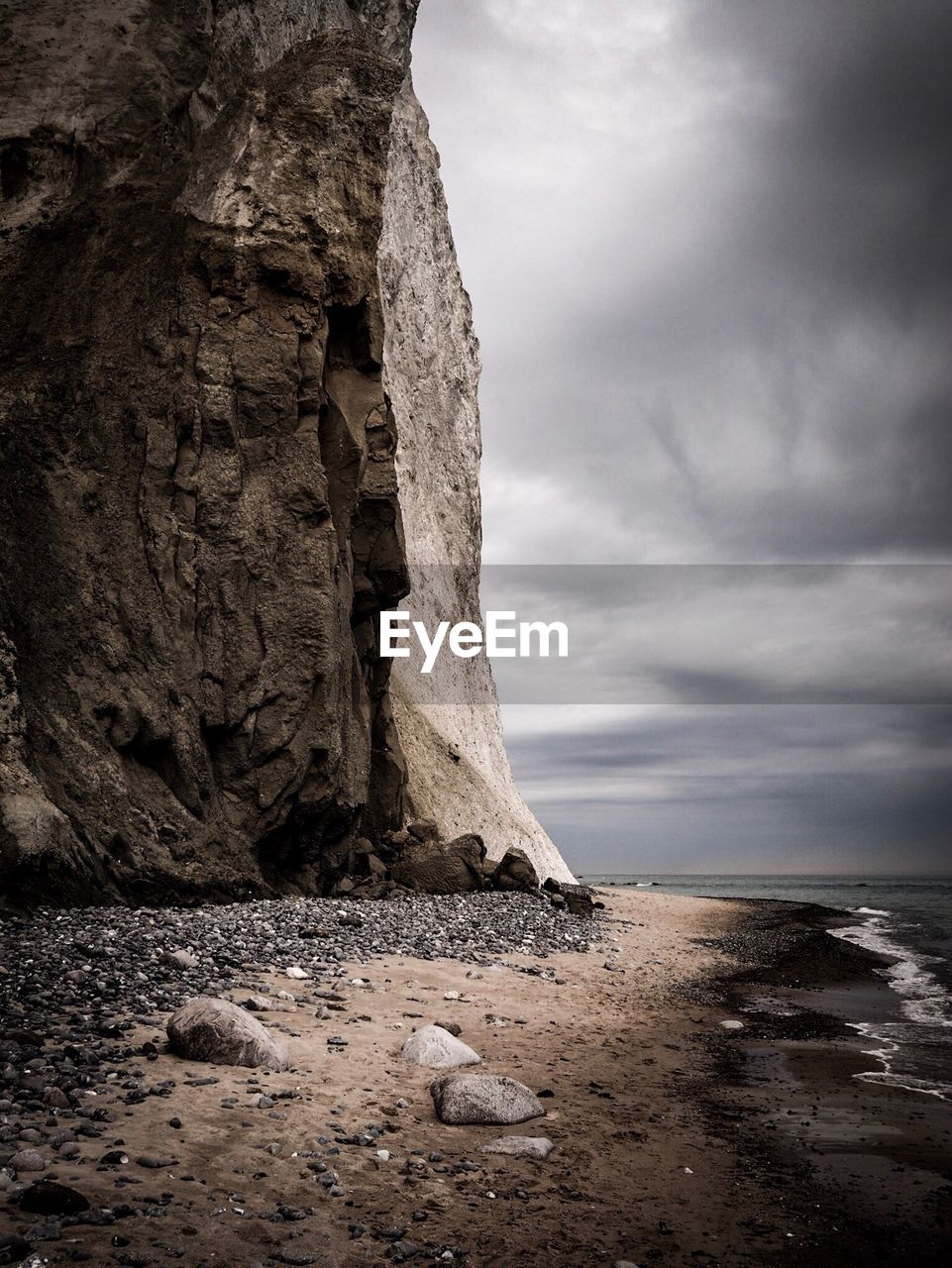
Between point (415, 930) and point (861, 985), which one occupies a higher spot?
point (415, 930)

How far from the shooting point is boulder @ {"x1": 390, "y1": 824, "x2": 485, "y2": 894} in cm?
2025

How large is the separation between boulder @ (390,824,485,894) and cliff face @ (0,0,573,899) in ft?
4.32

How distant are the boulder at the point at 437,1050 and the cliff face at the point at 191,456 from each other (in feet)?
20.6

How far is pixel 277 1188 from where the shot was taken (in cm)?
492

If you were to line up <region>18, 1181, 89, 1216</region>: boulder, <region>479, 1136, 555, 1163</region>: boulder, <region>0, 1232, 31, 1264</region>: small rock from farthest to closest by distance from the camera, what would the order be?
<region>479, 1136, 555, 1163</region>: boulder, <region>18, 1181, 89, 1216</region>: boulder, <region>0, 1232, 31, 1264</region>: small rock

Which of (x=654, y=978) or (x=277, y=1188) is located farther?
(x=654, y=978)

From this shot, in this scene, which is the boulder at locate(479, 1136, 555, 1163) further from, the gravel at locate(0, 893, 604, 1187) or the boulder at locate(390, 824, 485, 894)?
the boulder at locate(390, 824, 485, 894)

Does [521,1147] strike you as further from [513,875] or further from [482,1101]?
[513,875]

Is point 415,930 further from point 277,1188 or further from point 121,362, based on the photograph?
point 121,362

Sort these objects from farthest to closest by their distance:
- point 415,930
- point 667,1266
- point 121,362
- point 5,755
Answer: point 121,362 → point 415,930 → point 5,755 → point 667,1266

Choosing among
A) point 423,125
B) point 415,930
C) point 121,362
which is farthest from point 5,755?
point 423,125

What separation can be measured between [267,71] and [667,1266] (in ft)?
76.8

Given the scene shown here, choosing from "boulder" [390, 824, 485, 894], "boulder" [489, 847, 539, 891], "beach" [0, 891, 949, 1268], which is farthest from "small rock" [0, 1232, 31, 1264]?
"boulder" [489, 847, 539, 891]

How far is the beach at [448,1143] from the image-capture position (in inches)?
179
